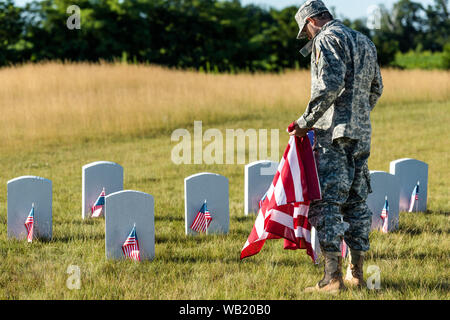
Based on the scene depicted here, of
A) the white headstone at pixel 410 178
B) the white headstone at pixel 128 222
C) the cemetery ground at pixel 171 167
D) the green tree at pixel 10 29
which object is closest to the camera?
the cemetery ground at pixel 171 167

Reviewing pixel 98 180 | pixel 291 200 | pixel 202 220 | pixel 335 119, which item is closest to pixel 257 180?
pixel 202 220

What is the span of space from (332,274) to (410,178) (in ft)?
9.97

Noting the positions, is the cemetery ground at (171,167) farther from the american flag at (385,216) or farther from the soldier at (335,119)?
the soldier at (335,119)

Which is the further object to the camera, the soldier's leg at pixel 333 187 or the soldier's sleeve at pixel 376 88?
the soldier's sleeve at pixel 376 88

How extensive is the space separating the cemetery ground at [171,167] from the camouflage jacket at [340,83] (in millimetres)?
1228

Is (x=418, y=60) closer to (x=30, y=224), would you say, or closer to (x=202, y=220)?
(x=202, y=220)

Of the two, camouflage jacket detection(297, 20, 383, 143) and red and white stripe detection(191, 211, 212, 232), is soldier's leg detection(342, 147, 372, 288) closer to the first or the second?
camouflage jacket detection(297, 20, 383, 143)

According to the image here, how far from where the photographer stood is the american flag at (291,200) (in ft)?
12.6

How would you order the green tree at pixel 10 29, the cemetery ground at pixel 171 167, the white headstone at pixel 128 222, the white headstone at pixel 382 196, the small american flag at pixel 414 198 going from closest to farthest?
the cemetery ground at pixel 171 167 < the white headstone at pixel 128 222 < the white headstone at pixel 382 196 < the small american flag at pixel 414 198 < the green tree at pixel 10 29

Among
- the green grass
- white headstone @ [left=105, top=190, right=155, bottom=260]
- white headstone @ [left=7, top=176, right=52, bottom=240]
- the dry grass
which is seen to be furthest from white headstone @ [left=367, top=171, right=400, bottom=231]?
the dry grass

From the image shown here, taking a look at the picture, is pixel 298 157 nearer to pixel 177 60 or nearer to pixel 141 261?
pixel 141 261

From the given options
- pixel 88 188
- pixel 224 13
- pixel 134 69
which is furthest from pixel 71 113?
pixel 224 13

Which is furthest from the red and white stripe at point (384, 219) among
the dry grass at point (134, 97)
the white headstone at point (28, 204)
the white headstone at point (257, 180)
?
the dry grass at point (134, 97)

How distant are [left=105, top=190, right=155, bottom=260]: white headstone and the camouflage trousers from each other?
156 cm
